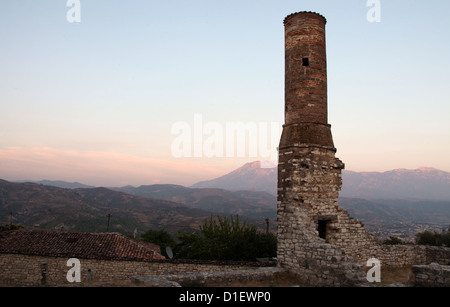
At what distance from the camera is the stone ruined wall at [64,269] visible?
2031cm

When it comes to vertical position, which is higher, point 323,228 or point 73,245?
point 323,228

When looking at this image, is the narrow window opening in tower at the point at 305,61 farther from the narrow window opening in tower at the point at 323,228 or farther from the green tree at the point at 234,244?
the green tree at the point at 234,244

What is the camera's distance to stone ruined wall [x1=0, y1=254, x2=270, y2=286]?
20312mm

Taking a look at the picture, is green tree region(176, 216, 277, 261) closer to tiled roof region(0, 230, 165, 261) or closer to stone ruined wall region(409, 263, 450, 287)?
tiled roof region(0, 230, 165, 261)

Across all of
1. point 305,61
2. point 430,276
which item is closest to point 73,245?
point 305,61

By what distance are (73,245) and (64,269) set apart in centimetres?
332

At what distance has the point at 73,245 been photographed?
2559cm

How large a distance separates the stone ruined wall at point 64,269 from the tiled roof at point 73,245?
44cm

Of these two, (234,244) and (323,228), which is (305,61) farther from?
(234,244)

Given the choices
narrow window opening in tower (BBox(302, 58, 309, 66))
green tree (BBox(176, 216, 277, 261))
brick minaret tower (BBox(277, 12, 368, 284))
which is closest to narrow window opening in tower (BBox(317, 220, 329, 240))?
brick minaret tower (BBox(277, 12, 368, 284))

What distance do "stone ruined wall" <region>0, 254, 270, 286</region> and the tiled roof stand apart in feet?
1.45

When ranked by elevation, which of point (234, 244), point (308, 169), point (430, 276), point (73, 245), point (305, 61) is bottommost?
point (73, 245)

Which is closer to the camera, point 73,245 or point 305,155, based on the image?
point 305,155
